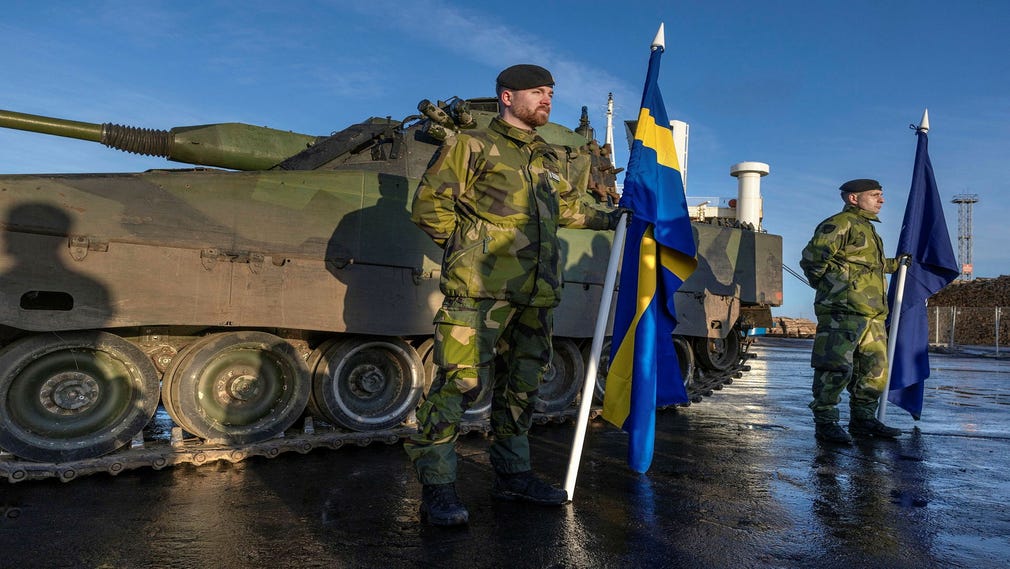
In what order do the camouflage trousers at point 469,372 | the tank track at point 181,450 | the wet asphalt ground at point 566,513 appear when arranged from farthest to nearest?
1. the tank track at point 181,450
2. the camouflage trousers at point 469,372
3. the wet asphalt ground at point 566,513

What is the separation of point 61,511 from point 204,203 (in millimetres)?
2122

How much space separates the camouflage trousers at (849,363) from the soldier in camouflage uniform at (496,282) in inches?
138

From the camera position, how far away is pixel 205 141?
6.64 metres

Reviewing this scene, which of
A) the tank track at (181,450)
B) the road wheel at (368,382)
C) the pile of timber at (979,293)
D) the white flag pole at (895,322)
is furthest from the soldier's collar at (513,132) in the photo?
the pile of timber at (979,293)

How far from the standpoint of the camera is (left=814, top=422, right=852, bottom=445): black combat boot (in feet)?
19.4

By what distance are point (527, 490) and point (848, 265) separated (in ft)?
13.5

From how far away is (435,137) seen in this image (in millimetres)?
6332

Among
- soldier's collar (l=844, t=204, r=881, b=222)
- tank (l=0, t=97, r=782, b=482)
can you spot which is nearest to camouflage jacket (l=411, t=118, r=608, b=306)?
tank (l=0, t=97, r=782, b=482)

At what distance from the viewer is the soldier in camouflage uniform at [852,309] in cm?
625

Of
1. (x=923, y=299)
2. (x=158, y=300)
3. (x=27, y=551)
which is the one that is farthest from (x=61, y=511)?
(x=923, y=299)

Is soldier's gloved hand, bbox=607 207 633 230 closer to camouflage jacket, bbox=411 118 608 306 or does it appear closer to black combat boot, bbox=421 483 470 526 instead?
camouflage jacket, bbox=411 118 608 306

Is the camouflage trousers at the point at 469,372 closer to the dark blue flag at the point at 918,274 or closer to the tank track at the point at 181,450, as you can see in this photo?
the tank track at the point at 181,450

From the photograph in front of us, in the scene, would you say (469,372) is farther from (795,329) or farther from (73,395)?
(795,329)

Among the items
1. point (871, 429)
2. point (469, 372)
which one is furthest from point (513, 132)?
point (871, 429)
